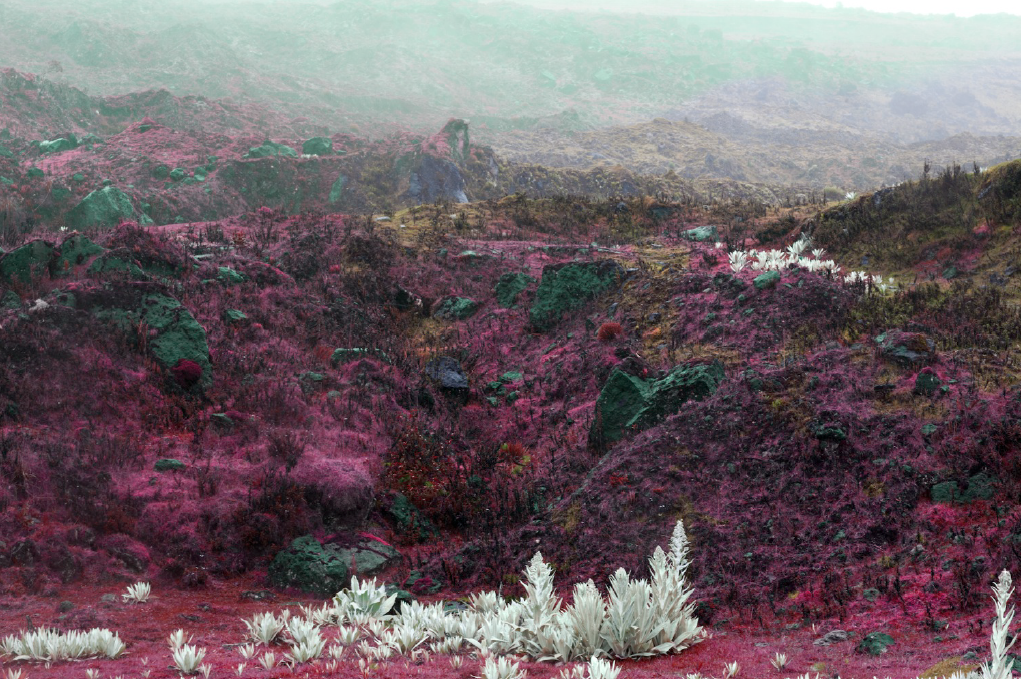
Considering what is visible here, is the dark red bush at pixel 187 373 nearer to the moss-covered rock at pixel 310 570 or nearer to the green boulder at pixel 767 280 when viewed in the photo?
the moss-covered rock at pixel 310 570

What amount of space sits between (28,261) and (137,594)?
10.1 metres

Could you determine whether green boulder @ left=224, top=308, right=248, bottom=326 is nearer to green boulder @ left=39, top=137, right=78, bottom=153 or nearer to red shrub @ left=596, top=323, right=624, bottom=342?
red shrub @ left=596, top=323, right=624, bottom=342

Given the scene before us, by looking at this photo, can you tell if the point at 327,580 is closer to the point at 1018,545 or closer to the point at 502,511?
the point at 502,511

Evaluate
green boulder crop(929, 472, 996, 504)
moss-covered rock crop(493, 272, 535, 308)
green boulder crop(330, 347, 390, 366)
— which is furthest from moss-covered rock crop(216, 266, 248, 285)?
green boulder crop(929, 472, 996, 504)

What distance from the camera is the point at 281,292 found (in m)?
16.9

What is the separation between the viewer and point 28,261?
14305 mm

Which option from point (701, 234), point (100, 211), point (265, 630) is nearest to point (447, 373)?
point (265, 630)

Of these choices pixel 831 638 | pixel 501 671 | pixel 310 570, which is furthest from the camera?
pixel 310 570

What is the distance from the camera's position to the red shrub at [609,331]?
14586 mm

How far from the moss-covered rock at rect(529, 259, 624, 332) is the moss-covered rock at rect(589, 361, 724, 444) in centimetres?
531

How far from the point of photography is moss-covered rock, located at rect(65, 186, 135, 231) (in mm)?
25609

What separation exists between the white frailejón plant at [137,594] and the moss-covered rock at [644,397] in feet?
22.2

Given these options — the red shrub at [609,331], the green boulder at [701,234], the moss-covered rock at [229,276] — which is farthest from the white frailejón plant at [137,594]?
the green boulder at [701,234]

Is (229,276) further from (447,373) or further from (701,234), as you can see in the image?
(701,234)
